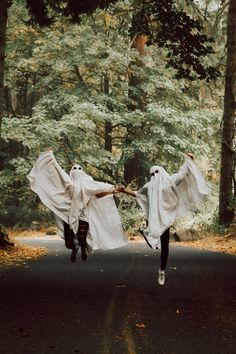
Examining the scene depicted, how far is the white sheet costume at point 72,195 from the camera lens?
11.5 meters

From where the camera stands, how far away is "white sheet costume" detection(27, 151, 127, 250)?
11.5 metres

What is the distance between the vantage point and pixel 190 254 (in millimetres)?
15523

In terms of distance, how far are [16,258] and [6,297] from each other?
592cm

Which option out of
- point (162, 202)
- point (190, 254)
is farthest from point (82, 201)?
point (190, 254)

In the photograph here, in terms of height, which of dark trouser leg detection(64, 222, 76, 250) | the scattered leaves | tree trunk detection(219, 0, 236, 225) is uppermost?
tree trunk detection(219, 0, 236, 225)

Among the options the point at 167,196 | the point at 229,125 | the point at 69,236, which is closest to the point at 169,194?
the point at 167,196

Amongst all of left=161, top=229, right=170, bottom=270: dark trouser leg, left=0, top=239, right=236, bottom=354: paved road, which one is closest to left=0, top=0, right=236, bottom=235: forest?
left=0, top=239, right=236, bottom=354: paved road

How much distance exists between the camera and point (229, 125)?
20.6m

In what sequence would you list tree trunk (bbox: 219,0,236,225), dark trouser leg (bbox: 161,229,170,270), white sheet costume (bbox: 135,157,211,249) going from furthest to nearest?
tree trunk (bbox: 219,0,236,225)
white sheet costume (bbox: 135,157,211,249)
dark trouser leg (bbox: 161,229,170,270)

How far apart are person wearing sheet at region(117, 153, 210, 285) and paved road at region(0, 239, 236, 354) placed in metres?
0.98

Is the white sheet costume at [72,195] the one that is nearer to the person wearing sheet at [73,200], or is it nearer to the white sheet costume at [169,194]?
the person wearing sheet at [73,200]

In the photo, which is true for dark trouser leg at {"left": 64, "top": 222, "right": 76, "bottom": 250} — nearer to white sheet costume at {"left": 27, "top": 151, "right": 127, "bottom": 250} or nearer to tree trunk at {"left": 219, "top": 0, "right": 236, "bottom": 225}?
→ white sheet costume at {"left": 27, "top": 151, "right": 127, "bottom": 250}

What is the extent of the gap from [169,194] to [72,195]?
2.25m

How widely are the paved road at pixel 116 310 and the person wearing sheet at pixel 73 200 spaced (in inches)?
24.8
